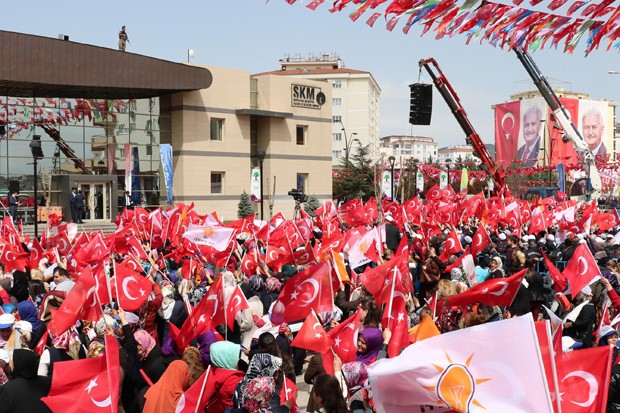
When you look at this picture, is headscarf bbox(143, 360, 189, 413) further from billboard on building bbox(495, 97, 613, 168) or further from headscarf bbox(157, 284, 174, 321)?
billboard on building bbox(495, 97, 613, 168)

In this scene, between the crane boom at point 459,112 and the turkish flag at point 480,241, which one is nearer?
the turkish flag at point 480,241

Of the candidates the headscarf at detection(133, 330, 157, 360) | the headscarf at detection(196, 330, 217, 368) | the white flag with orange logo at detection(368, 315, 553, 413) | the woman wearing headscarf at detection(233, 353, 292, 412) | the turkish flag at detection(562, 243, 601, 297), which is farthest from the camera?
the turkish flag at detection(562, 243, 601, 297)

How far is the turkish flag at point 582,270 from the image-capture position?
31.3 feet

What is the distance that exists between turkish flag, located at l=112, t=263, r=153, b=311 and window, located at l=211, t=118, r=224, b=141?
→ 112 feet

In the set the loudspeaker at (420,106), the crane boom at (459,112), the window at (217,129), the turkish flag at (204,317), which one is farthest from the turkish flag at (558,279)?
the window at (217,129)

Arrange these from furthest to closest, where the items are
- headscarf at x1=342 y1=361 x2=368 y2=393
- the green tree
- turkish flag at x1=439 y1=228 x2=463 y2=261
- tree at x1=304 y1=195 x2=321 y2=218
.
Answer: the green tree
tree at x1=304 y1=195 x2=321 y2=218
turkish flag at x1=439 y1=228 x2=463 y2=261
headscarf at x1=342 y1=361 x2=368 y2=393

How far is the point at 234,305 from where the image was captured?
8.37 m

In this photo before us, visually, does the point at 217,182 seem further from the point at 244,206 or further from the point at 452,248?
the point at 452,248

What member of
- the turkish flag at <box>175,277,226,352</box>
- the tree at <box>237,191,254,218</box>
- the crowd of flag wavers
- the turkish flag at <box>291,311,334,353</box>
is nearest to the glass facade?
the tree at <box>237,191,254,218</box>

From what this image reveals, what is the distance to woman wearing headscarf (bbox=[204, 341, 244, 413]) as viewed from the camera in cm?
593

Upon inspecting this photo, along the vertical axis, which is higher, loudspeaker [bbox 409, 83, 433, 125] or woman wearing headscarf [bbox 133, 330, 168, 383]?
loudspeaker [bbox 409, 83, 433, 125]

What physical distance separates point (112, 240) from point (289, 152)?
33.1 metres

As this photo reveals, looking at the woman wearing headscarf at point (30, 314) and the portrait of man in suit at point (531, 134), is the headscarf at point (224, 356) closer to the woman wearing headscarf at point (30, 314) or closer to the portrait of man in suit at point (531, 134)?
the woman wearing headscarf at point (30, 314)

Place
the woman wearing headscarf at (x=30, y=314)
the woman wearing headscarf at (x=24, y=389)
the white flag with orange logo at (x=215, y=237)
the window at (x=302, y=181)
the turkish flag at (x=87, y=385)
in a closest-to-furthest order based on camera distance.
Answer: the turkish flag at (x=87, y=385)
the woman wearing headscarf at (x=24, y=389)
the woman wearing headscarf at (x=30, y=314)
the white flag with orange logo at (x=215, y=237)
the window at (x=302, y=181)
